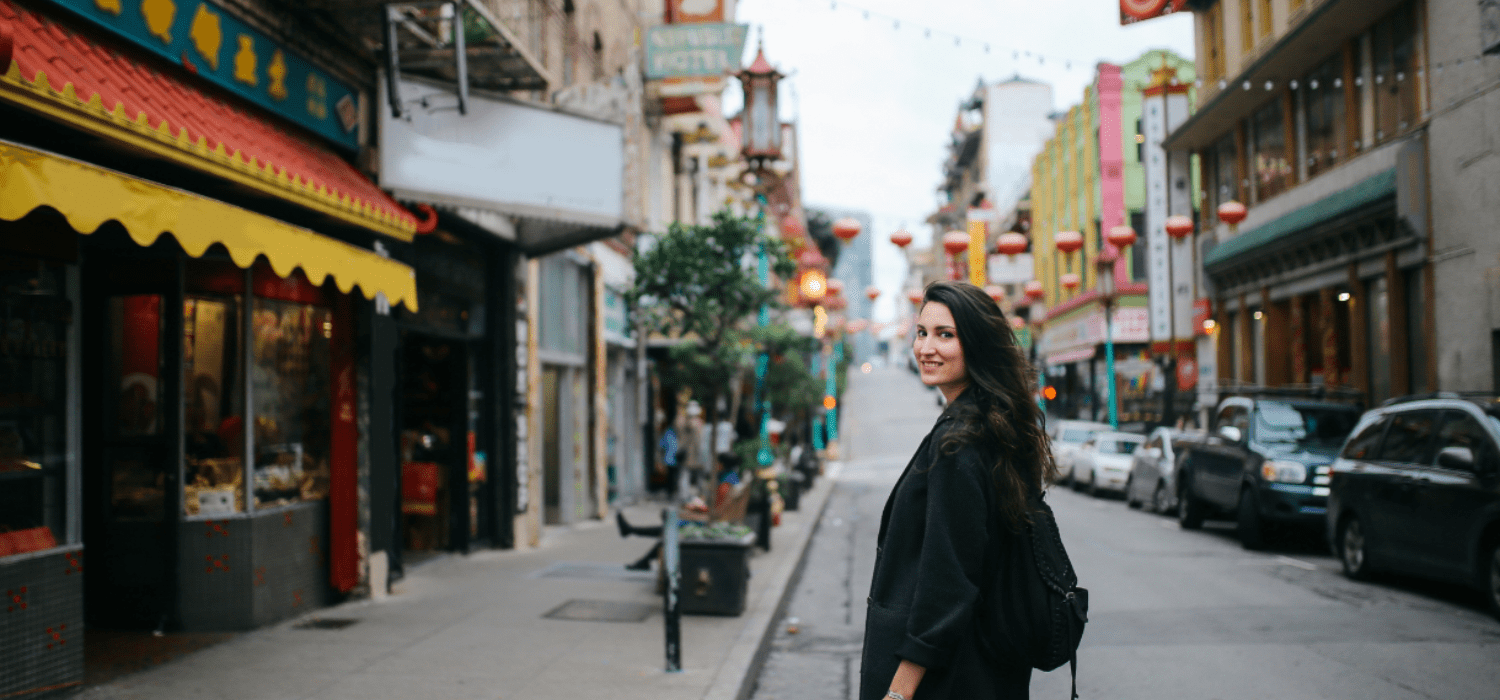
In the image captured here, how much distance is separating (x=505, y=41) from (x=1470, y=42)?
572 inches

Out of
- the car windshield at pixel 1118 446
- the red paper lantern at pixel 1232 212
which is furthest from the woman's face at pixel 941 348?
the car windshield at pixel 1118 446

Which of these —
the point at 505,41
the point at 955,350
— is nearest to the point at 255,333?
the point at 505,41

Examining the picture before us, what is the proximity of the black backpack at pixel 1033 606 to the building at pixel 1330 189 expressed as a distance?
56.2 ft

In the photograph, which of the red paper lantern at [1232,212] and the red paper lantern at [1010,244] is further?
the red paper lantern at [1010,244]

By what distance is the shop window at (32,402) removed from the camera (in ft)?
20.1

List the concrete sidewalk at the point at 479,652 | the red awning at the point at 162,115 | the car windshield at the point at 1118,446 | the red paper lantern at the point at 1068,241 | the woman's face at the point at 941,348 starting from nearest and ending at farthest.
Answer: the woman's face at the point at 941,348 < the red awning at the point at 162,115 < the concrete sidewalk at the point at 479,652 < the red paper lantern at the point at 1068,241 < the car windshield at the point at 1118,446

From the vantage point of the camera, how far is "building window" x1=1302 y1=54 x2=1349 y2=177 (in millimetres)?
21484

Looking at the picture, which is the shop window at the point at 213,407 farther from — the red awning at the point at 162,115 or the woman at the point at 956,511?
the woman at the point at 956,511

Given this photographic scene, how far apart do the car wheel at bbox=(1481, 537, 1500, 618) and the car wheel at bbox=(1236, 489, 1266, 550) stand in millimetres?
5024

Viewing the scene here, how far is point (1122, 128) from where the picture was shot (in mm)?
41625

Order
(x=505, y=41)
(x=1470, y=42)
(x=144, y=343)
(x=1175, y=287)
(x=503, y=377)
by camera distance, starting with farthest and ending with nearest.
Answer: (x=1175, y=287) → (x=1470, y=42) → (x=503, y=377) → (x=505, y=41) → (x=144, y=343)

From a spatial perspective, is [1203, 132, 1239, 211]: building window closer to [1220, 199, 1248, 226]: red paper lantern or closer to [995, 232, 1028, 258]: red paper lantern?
[1220, 199, 1248, 226]: red paper lantern

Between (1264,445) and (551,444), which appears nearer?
(1264,445)

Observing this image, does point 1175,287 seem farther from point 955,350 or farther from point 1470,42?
point 955,350
